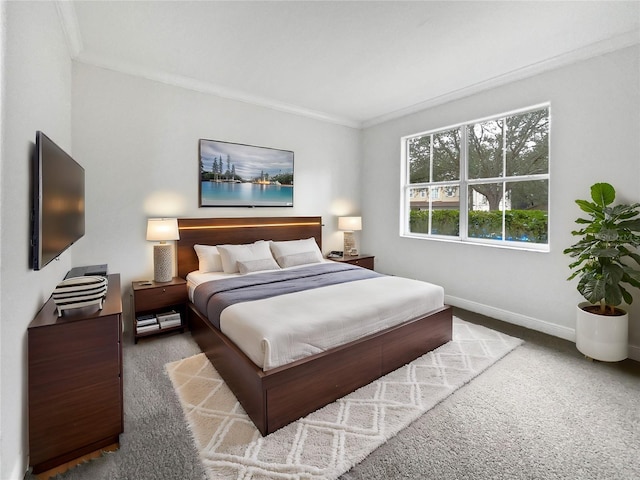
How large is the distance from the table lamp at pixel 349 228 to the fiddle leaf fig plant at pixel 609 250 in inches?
108

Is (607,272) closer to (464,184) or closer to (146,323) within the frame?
(464,184)

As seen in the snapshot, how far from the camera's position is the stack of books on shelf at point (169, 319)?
324 centimetres

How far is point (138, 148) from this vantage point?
3395mm

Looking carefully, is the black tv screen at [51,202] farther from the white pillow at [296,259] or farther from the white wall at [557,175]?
the white wall at [557,175]

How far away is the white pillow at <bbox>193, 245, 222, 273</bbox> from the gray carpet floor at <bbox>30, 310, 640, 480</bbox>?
A: 120 centimetres

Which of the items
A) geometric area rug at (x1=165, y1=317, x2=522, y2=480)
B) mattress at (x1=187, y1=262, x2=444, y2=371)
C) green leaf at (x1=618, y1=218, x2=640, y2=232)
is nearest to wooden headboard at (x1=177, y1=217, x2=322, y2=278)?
geometric area rug at (x1=165, y1=317, x2=522, y2=480)

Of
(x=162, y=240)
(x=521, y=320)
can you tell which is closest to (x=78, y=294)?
(x=162, y=240)

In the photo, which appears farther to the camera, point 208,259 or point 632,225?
point 208,259

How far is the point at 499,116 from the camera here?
367cm

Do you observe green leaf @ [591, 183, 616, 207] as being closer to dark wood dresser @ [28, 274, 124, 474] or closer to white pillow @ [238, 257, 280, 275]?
white pillow @ [238, 257, 280, 275]

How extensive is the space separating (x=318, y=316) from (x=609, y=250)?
238 cm

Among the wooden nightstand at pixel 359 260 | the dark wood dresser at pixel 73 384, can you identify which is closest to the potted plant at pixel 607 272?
the wooden nightstand at pixel 359 260

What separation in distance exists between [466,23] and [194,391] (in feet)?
11.7

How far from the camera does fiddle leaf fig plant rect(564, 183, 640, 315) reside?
98.7 inches
